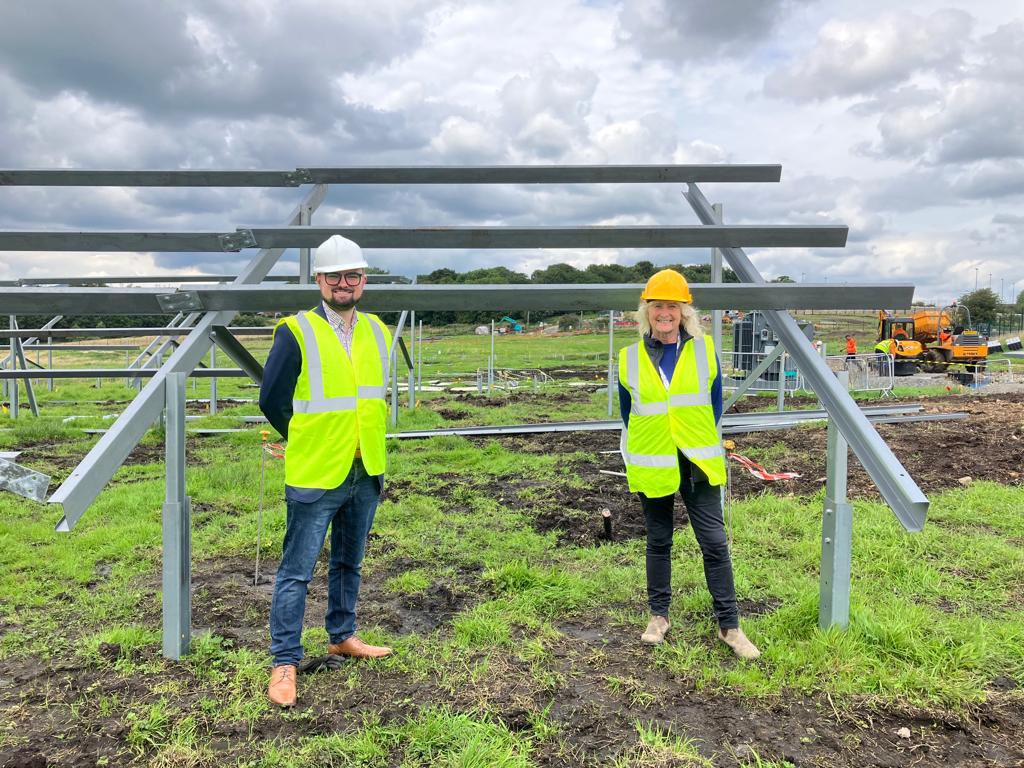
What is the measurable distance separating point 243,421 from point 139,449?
7.10 ft

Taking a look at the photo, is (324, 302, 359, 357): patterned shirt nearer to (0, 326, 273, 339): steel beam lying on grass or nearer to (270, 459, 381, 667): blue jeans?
(270, 459, 381, 667): blue jeans

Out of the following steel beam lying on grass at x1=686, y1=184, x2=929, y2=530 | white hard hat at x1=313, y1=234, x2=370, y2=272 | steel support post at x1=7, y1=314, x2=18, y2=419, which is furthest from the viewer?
steel support post at x1=7, y1=314, x2=18, y2=419

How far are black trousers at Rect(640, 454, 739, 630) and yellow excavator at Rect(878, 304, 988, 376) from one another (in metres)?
21.1

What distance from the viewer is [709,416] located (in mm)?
3498

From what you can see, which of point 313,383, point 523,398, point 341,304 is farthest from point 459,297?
point 523,398

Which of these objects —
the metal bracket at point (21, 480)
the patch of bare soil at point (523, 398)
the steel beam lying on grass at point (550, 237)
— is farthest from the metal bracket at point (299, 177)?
the patch of bare soil at point (523, 398)

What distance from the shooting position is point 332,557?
3.37 m

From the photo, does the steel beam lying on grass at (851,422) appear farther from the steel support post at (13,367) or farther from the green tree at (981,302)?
the green tree at (981,302)

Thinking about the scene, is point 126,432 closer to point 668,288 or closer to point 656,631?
point 668,288

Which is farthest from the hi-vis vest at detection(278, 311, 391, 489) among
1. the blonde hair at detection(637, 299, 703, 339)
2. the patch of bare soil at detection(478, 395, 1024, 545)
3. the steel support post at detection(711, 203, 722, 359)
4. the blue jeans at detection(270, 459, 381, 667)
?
the patch of bare soil at detection(478, 395, 1024, 545)

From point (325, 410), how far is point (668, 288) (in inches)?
68.4

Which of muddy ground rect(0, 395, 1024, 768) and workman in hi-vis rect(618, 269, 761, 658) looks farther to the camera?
workman in hi-vis rect(618, 269, 761, 658)

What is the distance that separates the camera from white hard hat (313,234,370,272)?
122 inches

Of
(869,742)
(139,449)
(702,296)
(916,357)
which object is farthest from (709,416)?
(916,357)
